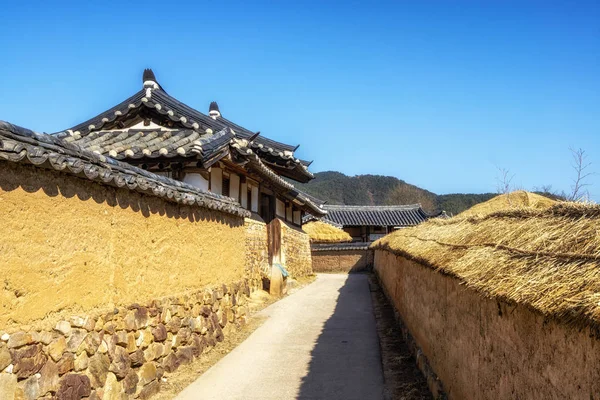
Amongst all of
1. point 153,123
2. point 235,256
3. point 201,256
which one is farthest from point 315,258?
point 201,256

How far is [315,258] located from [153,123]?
62.6ft

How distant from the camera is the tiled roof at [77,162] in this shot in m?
4.09

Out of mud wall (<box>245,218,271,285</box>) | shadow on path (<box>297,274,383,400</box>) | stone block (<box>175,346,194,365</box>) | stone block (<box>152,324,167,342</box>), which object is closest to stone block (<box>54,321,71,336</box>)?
stone block (<box>152,324,167,342</box>)

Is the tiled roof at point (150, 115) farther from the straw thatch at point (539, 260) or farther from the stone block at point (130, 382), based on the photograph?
the straw thatch at point (539, 260)

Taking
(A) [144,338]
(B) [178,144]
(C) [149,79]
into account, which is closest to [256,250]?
(B) [178,144]

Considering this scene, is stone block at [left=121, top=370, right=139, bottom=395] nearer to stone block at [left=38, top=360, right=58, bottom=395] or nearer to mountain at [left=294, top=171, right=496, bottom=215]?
stone block at [left=38, top=360, right=58, bottom=395]

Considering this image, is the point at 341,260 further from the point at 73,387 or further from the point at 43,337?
the point at 43,337

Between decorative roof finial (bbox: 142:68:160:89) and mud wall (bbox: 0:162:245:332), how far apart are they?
7.97 meters

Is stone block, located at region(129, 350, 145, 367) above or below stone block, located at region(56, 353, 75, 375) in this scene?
below

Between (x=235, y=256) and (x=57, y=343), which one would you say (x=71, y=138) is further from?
(x=57, y=343)

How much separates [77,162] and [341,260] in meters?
26.9

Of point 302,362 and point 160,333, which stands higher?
point 160,333

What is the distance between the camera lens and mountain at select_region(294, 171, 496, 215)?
212 ft

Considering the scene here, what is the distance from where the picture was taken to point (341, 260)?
3100 cm
